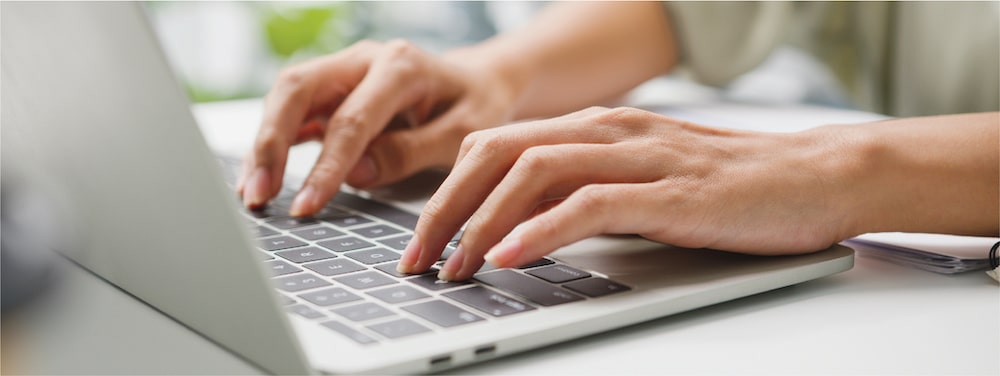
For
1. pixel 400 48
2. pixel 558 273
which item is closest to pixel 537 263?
pixel 558 273

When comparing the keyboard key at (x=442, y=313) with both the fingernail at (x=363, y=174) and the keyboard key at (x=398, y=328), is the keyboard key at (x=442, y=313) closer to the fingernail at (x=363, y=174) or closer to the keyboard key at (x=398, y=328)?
the keyboard key at (x=398, y=328)

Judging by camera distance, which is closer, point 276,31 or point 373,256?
point 373,256

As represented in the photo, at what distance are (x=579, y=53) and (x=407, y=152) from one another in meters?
0.36

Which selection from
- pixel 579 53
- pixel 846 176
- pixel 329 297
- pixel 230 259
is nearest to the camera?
pixel 230 259

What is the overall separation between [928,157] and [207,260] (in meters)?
0.43

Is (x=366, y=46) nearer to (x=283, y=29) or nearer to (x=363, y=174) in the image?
(x=363, y=174)

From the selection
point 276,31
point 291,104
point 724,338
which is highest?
point 276,31

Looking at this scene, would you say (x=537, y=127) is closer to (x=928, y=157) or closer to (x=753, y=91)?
(x=928, y=157)

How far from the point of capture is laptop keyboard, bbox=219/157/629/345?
42 centimetres

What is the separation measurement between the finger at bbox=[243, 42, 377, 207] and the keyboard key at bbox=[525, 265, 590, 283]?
0.27 metres

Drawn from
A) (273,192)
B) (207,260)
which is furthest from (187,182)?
(273,192)

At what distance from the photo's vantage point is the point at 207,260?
363mm

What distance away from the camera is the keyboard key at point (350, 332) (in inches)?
15.3

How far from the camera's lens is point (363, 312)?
42 centimetres
